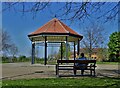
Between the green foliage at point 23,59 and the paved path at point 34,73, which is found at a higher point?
the green foliage at point 23,59

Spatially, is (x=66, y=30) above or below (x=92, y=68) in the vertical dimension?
above

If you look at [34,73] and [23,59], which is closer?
[34,73]

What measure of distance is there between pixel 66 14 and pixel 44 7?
0.59 metres

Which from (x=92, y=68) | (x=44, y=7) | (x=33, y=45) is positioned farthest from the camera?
(x=33, y=45)

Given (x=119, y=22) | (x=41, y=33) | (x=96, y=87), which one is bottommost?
(x=96, y=87)

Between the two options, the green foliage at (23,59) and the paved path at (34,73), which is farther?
the green foliage at (23,59)

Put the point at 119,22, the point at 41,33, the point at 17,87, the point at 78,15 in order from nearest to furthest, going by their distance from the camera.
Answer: the point at 78,15 < the point at 119,22 < the point at 17,87 < the point at 41,33

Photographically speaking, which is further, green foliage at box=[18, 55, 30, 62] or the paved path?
Answer: green foliage at box=[18, 55, 30, 62]

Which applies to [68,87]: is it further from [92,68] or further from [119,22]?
[92,68]

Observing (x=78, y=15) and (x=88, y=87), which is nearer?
(x=78, y=15)

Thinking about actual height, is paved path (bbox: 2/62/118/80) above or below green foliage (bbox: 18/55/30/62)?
below

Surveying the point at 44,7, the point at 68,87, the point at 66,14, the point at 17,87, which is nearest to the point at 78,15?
the point at 66,14

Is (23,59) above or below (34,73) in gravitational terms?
above

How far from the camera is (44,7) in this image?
19.6 feet
